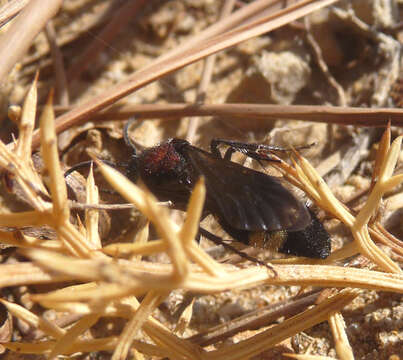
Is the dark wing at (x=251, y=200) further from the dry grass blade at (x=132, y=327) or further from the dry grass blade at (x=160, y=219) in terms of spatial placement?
the dry grass blade at (x=160, y=219)

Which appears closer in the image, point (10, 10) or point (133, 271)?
point (133, 271)

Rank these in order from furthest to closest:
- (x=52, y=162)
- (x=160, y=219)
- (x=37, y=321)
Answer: (x=37, y=321) → (x=52, y=162) → (x=160, y=219)

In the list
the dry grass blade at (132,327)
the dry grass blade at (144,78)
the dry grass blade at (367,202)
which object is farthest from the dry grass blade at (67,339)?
the dry grass blade at (144,78)

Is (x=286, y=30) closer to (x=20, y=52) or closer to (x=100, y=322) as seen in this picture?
(x=20, y=52)

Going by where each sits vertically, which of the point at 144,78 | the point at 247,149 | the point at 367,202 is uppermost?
the point at 144,78

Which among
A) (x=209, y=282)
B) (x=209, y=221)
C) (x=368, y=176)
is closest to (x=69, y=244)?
(x=209, y=282)

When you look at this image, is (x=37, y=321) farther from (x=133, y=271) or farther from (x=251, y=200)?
(x=251, y=200)

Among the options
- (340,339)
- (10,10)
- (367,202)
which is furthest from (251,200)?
(10,10)
